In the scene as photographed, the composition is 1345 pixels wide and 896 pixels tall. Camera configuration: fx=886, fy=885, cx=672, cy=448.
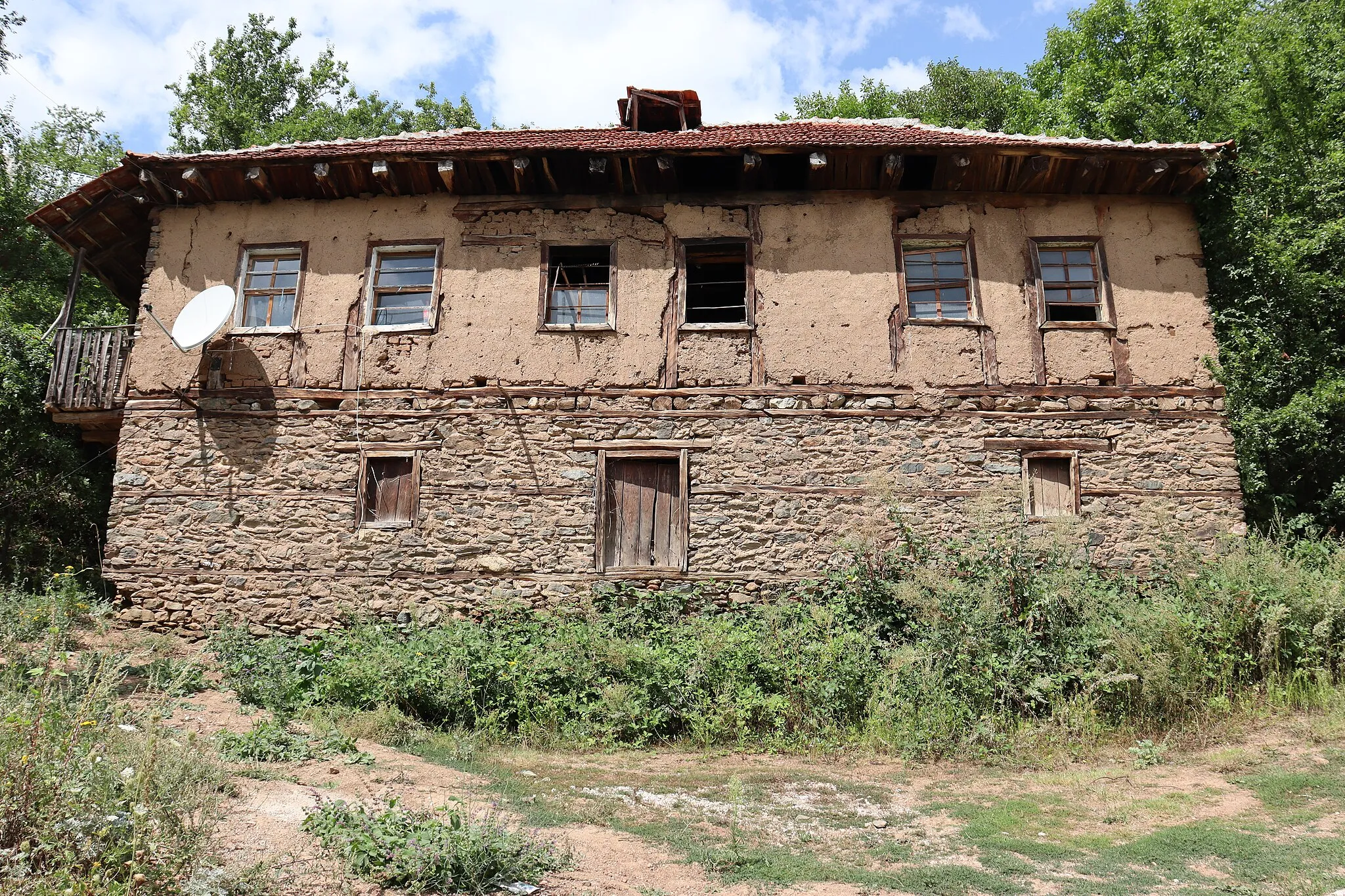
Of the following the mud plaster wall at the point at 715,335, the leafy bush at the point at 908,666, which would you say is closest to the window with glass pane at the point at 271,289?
the mud plaster wall at the point at 715,335

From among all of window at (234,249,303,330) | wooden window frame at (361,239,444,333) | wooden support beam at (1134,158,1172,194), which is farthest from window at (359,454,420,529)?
wooden support beam at (1134,158,1172,194)

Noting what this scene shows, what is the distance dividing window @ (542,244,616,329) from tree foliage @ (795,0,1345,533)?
7.28 meters

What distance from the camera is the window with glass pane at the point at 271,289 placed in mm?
11078

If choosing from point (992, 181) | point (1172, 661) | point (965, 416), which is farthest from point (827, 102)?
point (1172, 661)

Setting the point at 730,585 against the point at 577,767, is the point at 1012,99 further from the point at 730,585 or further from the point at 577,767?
the point at 577,767

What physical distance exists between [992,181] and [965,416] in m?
2.98

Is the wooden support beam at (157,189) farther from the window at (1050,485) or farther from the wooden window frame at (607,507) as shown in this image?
the window at (1050,485)

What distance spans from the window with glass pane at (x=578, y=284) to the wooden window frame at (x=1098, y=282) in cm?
517

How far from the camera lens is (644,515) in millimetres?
10258

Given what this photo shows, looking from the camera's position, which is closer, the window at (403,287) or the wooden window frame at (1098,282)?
the wooden window frame at (1098,282)

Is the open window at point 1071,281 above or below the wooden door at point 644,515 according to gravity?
above

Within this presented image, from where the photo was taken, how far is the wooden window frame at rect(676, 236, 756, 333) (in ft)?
34.8

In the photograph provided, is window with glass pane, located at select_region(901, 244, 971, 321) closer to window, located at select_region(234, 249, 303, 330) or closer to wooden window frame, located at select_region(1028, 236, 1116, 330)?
wooden window frame, located at select_region(1028, 236, 1116, 330)

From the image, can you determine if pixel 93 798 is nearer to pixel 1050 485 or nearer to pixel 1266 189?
pixel 1050 485
